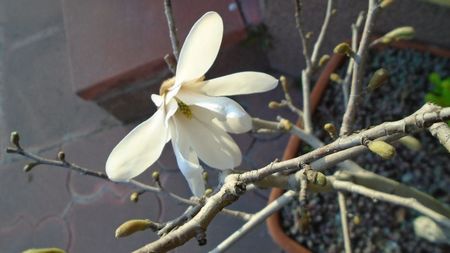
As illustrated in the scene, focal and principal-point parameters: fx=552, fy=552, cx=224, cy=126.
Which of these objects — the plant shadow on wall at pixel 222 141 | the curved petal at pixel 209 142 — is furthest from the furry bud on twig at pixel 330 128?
the curved petal at pixel 209 142

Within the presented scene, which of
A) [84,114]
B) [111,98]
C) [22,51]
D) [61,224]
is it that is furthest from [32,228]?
[22,51]

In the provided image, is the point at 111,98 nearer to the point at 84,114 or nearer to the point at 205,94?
the point at 84,114

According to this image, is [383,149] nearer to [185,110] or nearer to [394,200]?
[185,110]

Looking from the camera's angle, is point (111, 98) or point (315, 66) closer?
point (315, 66)

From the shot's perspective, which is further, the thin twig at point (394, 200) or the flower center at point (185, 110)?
the thin twig at point (394, 200)

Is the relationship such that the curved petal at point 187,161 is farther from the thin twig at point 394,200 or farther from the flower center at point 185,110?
the thin twig at point 394,200
